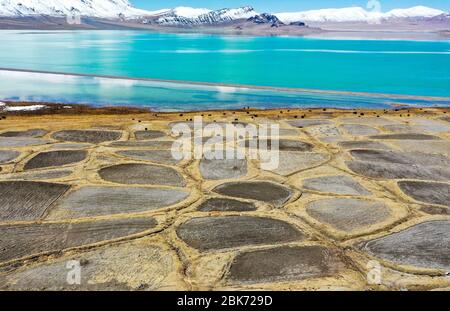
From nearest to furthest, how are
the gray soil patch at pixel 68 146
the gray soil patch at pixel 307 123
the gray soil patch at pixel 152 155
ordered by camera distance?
1. the gray soil patch at pixel 152 155
2. the gray soil patch at pixel 68 146
3. the gray soil patch at pixel 307 123

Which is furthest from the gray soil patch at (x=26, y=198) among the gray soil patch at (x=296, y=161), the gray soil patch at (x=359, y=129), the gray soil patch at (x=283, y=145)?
the gray soil patch at (x=359, y=129)

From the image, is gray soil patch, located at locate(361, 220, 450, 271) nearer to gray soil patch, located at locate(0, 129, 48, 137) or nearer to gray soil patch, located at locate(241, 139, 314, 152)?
gray soil patch, located at locate(241, 139, 314, 152)

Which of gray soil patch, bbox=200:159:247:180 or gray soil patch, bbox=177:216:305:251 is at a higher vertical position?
gray soil patch, bbox=200:159:247:180

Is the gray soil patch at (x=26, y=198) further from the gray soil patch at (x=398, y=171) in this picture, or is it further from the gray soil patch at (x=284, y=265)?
the gray soil patch at (x=398, y=171)

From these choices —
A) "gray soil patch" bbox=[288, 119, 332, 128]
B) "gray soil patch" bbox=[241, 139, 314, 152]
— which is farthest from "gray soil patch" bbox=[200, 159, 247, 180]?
"gray soil patch" bbox=[288, 119, 332, 128]

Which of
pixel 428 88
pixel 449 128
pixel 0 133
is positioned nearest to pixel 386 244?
pixel 449 128
